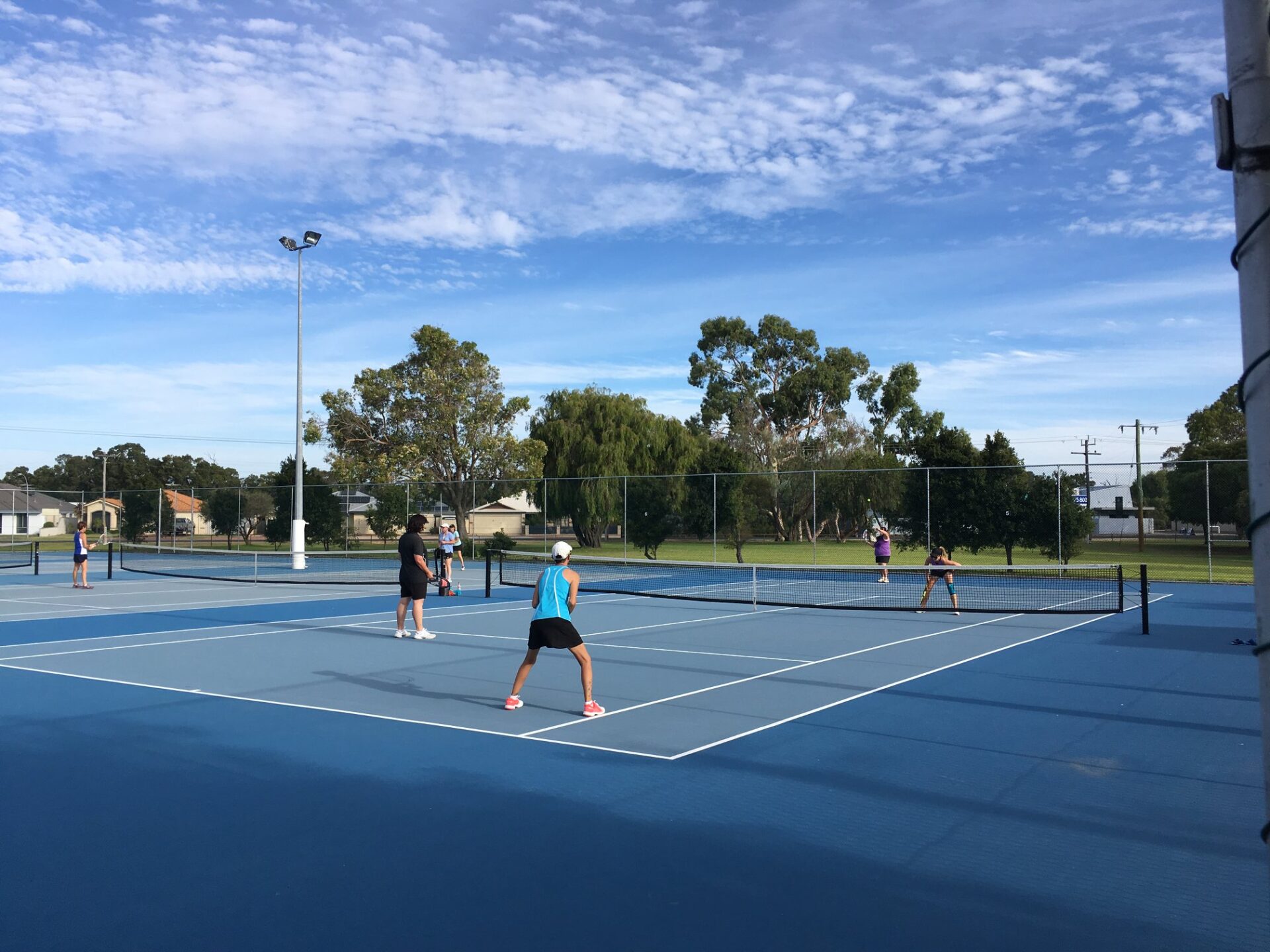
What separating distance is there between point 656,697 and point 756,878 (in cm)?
478

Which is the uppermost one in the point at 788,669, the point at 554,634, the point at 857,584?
the point at 554,634

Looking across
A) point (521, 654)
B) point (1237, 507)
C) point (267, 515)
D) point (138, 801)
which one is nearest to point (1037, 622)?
point (521, 654)

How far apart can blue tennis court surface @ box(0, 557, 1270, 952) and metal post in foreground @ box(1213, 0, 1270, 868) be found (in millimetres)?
3343

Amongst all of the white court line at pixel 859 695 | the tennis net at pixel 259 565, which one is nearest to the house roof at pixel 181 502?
the tennis net at pixel 259 565

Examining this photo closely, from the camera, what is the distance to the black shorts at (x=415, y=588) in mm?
13875

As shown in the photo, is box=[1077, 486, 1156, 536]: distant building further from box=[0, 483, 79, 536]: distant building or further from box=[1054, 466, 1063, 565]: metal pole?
box=[0, 483, 79, 536]: distant building

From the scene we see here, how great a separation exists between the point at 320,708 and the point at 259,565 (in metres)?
27.7

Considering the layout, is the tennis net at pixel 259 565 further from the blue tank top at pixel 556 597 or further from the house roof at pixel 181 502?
the blue tank top at pixel 556 597

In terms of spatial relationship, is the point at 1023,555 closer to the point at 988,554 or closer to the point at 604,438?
the point at 988,554

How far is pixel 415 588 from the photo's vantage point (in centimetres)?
1390

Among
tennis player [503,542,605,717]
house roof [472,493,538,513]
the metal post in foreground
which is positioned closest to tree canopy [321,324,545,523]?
house roof [472,493,538,513]

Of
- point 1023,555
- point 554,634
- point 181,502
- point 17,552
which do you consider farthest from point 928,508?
point 181,502

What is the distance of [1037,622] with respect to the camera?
16.4m

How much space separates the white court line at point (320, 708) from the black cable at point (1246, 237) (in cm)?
628
